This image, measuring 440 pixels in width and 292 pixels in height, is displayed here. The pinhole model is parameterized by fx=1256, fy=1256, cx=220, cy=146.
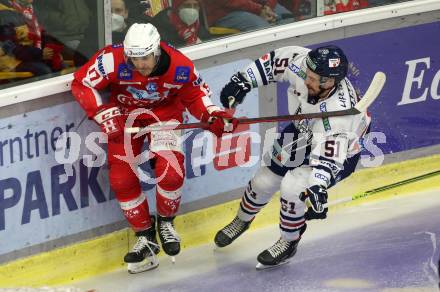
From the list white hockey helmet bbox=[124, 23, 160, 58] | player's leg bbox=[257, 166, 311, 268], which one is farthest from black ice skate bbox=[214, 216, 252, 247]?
white hockey helmet bbox=[124, 23, 160, 58]

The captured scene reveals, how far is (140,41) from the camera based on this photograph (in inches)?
231

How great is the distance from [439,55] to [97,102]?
264 cm

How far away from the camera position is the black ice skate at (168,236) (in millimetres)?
6340

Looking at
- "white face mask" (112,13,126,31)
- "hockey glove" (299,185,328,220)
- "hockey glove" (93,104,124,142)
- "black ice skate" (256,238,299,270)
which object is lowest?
"black ice skate" (256,238,299,270)

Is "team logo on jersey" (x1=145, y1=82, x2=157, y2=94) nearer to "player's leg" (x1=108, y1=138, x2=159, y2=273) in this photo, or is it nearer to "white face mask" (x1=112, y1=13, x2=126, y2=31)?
"player's leg" (x1=108, y1=138, x2=159, y2=273)

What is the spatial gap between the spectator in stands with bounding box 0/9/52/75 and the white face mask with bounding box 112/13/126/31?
0.44m

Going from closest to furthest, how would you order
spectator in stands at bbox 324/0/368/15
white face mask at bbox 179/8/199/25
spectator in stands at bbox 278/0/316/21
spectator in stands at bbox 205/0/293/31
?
1. white face mask at bbox 179/8/199/25
2. spectator in stands at bbox 205/0/293/31
3. spectator in stands at bbox 278/0/316/21
4. spectator in stands at bbox 324/0/368/15

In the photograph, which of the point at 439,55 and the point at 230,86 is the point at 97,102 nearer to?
the point at 230,86

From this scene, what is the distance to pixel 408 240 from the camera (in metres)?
6.86

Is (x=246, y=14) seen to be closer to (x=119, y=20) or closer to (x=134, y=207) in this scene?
(x=119, y=20)

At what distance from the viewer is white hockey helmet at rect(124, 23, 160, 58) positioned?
5.88 m

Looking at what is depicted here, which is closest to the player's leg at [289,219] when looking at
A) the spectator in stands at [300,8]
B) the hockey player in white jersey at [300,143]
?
the hockey player in white jersey at [300,143]

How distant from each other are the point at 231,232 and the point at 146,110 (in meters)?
0.89

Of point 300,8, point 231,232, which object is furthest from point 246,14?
point 231,232
